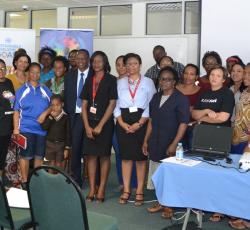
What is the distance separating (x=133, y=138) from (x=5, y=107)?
1.35m

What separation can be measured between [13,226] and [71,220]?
1.53 ft

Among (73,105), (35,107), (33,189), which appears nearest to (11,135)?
(35,107)

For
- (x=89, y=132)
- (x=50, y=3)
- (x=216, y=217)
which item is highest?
(x=50, y=3)

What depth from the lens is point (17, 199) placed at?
2.49 metres

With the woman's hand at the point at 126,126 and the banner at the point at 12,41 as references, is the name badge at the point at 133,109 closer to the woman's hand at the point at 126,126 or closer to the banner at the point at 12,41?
the woman's hand at the point at 126,126

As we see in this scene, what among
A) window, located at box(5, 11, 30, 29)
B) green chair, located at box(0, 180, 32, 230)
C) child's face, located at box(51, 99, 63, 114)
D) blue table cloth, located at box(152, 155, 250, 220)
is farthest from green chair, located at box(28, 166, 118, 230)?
window, located at box(5, 11, 30, 29)

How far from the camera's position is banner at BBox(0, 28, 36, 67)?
6434 mm

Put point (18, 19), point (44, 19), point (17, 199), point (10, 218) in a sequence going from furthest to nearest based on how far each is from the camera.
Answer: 1. point (18, 19)
2. point (44, 19)
3. point (17, 199)
4. point (10, 218)

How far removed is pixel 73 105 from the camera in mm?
4234

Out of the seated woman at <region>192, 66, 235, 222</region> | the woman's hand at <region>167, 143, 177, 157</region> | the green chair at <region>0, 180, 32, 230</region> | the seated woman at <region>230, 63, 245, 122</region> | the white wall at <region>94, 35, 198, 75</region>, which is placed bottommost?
the green chair at <region>0, 180, 32, 230</region>

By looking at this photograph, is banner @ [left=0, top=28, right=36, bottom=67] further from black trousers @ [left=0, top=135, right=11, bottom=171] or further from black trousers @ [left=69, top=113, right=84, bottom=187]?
black trousers @ [left=69, top=113, right=84, bottom=187]

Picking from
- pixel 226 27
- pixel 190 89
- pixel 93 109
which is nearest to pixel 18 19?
pixel 226 27

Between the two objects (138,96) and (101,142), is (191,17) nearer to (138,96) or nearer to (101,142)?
(138,96)

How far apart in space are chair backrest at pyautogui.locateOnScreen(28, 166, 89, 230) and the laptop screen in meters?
→ 1.52
